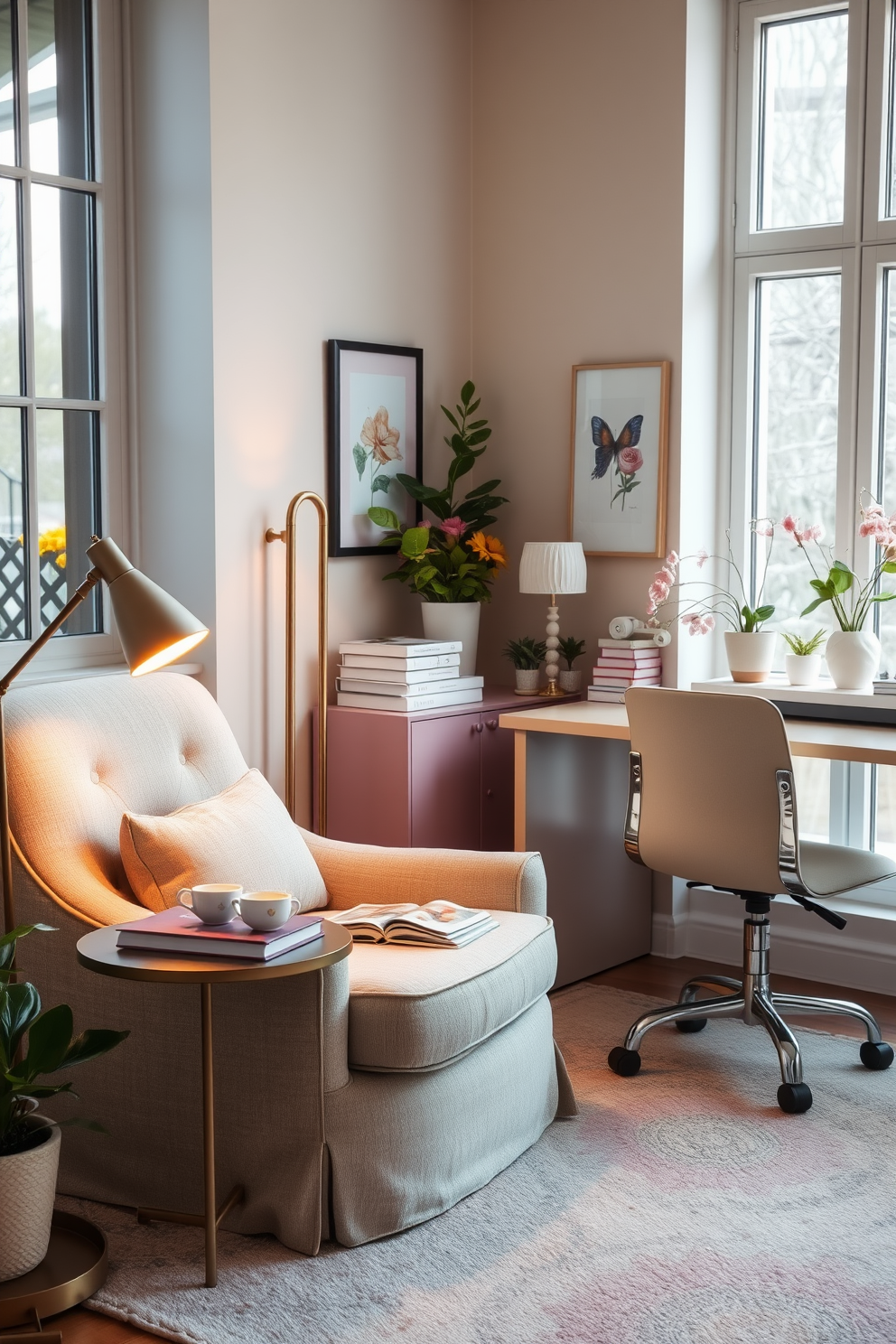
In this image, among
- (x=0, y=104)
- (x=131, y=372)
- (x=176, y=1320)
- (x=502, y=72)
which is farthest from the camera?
(x=502, y=72)

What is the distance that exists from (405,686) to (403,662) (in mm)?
61

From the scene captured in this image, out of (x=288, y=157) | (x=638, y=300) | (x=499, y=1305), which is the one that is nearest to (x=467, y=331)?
(x=638, y=300)

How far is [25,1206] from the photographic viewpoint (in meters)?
2.17

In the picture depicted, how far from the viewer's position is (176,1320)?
2125 millimetres

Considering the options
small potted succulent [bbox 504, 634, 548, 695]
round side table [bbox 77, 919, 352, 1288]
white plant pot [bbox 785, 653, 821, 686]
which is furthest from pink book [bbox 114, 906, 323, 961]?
white plant pot [bbox 785, 653, 821, 686]

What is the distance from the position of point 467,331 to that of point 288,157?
35.8 inches

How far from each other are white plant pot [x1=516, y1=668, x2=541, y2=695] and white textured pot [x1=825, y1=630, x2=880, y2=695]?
0.81 meters

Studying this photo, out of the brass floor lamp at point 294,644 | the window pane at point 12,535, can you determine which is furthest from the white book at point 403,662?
the window pane at point 12,535

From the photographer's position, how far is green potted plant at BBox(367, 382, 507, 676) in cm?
386

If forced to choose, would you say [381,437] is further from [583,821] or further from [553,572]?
[583,821]

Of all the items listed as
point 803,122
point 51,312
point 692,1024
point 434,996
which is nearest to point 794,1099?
point 692,1024

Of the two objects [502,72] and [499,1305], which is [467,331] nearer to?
[502,72]

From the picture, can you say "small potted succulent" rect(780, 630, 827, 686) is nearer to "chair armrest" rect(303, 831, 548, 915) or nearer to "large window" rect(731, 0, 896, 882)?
"large window" rect(731, 0, 896, 882)

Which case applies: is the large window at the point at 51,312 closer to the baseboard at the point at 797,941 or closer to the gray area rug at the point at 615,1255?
the gray area rug at the point at 615,1255
